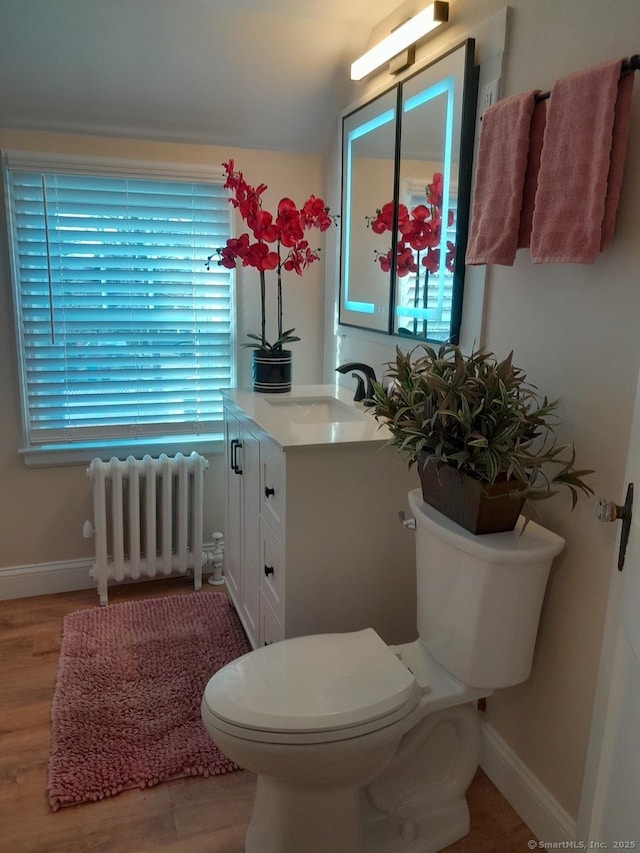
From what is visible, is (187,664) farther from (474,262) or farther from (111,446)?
(474,262)

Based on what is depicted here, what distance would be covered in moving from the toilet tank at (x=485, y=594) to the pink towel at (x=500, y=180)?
25.2 inches

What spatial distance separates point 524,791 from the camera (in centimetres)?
162

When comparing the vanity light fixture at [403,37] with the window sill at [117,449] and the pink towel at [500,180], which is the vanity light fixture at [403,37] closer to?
the pink towel at [500,180]

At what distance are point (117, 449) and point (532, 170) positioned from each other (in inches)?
80.4

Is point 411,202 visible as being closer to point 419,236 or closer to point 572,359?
point 419,236

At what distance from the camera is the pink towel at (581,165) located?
1.18 m

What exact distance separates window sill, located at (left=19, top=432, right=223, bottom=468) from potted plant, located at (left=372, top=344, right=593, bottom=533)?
153cm

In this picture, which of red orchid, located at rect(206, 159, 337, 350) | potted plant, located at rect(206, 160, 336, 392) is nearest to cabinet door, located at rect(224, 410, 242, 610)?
potted plant, located at rect(206, 160, 336, 392)

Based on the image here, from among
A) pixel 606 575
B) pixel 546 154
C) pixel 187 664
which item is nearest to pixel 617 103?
pixel 546 154

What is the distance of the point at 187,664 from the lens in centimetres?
224

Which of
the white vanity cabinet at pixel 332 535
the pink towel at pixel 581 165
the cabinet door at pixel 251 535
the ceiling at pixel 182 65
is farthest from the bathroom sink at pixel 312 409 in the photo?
the ceiling at pixel 182 65

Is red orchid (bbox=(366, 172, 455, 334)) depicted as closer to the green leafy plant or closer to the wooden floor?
the green leafy plant

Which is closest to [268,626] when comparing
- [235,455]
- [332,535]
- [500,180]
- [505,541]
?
[332,535]

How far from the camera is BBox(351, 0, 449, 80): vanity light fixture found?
174 centimetres
